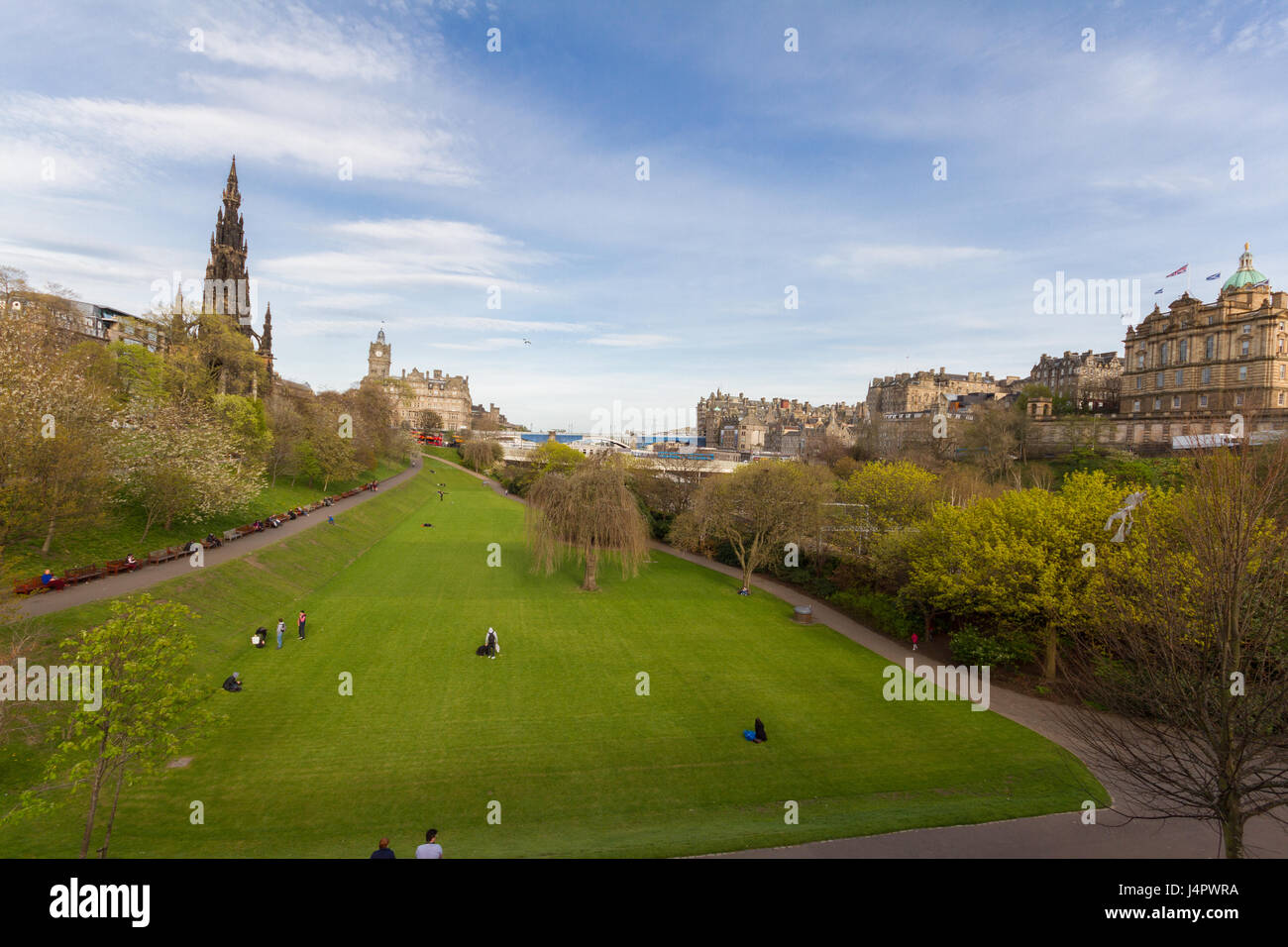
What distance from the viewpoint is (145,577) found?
2475cm

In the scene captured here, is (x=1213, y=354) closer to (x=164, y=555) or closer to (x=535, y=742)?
(x=535, y=742)

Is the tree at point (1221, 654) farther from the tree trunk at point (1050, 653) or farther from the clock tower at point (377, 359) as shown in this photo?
the clock tower at point (377, 359)

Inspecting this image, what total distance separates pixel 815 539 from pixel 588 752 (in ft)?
82.7

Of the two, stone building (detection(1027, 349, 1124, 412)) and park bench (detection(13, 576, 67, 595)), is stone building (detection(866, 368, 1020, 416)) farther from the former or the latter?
park bench (detection(13, 576, 67, 595))

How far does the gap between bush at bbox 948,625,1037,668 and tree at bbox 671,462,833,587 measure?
1358cm

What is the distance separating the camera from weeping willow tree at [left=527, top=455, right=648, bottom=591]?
114 feet

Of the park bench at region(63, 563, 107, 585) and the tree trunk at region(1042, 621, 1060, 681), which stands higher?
the park bench at region(63, 563, 107, 585)

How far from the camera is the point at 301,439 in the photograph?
53844 millimetres

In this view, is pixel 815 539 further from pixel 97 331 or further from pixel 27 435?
pixel 97 331

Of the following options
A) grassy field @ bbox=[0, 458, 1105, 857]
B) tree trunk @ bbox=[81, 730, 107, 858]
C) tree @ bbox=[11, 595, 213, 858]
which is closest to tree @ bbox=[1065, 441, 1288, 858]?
grassy field @ bbox=[0, 458, 1105, 857]

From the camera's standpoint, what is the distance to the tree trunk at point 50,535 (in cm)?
2242

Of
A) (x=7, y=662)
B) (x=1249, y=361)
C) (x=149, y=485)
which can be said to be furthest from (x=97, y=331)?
(x=1249, y=361)
